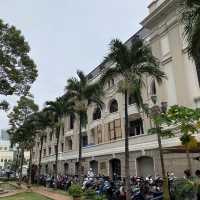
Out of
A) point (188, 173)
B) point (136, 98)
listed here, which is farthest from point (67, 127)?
point (188, 173)

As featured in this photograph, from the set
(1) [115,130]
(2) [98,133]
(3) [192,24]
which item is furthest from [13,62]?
(2) [98,133]

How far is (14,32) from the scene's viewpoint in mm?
13727

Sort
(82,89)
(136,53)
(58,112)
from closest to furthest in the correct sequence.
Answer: (136,53) < (82,89) < (58,112)

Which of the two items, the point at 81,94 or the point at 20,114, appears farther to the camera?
the point at 20,114

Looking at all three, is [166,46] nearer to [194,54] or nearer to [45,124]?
[194,54]

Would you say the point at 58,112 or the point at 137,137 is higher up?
the point at 58,112

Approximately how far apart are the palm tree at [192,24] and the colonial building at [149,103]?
4.55 m

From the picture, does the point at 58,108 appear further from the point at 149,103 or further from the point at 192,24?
the point at 192,24

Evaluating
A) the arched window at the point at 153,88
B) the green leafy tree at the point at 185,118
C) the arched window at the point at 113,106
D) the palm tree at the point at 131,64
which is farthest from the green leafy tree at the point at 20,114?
the green leafy tree at the point at 185,118

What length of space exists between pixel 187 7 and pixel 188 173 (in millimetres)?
5948

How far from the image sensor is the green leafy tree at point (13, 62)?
1354 centimetres

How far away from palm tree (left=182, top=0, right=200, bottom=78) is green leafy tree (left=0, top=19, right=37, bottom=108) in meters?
8.19

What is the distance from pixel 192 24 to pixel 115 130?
18.5 meters

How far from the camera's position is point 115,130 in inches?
1051
